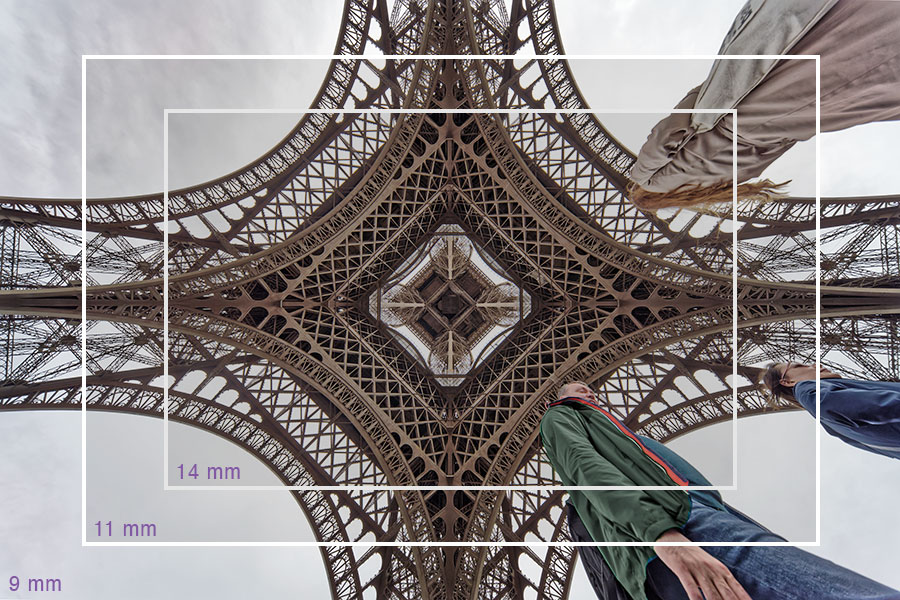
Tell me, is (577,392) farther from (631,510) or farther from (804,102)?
(804,102)

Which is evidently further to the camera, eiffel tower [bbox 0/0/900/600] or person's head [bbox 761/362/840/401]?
eiffel tower [bbox 0/0/900/600]

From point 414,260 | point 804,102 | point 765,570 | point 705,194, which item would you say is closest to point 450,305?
point 414,260

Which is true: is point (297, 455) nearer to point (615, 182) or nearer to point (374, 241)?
point (374, 241)

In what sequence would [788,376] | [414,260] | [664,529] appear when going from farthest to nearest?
1. [414,260]
2. [788,376]
3. [664,529]

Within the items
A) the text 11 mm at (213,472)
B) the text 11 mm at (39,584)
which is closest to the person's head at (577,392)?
the text 11 mm at (213,472)

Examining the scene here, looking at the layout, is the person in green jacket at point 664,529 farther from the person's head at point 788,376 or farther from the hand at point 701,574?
the person's head at point 788,376

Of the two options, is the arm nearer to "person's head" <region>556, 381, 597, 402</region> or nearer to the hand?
the hand

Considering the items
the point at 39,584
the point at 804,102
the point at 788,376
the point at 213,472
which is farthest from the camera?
the point at 213,472

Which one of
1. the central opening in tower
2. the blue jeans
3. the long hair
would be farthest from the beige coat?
the central opening in tower
